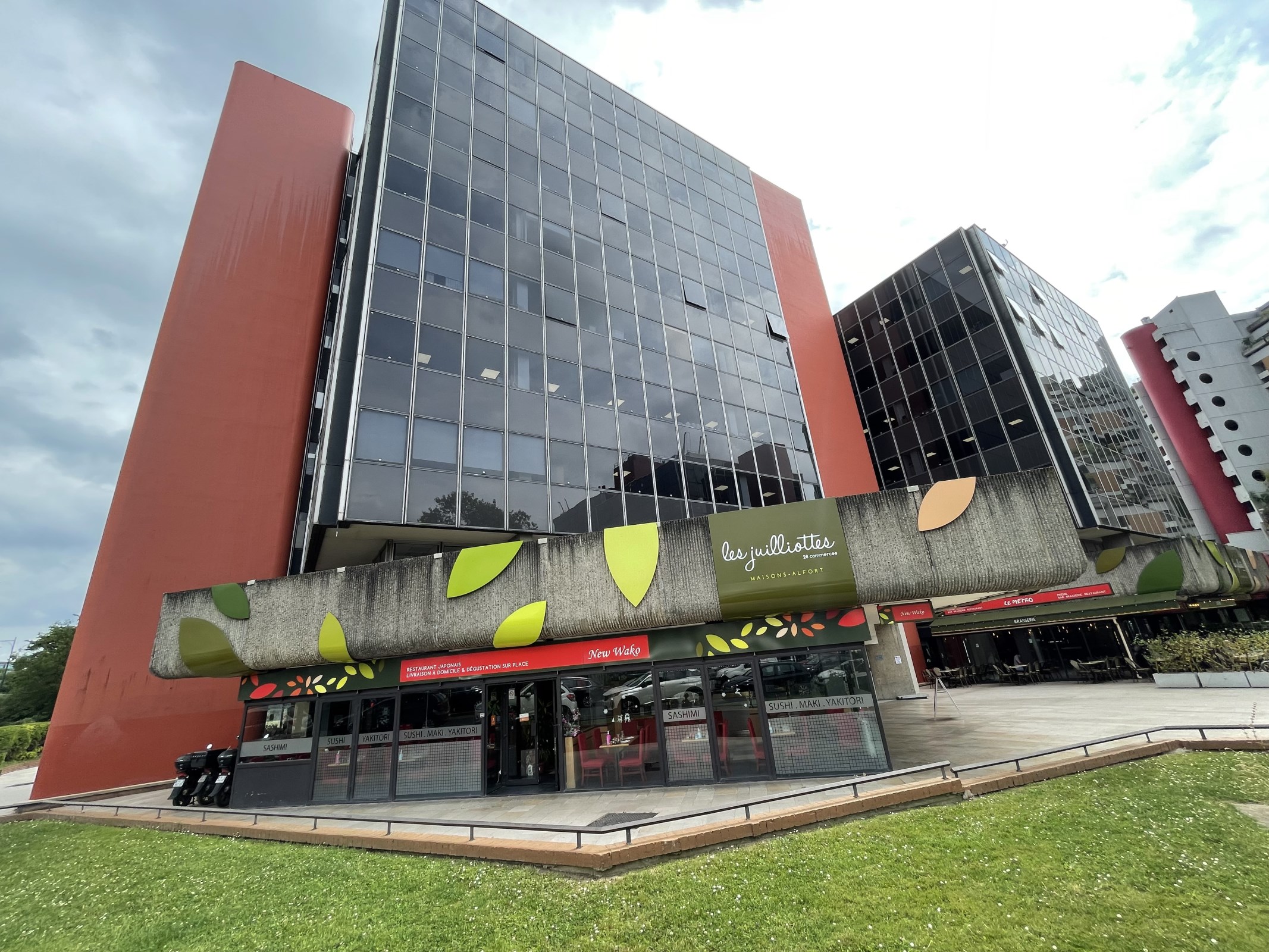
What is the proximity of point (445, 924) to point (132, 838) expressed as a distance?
9.59 meters

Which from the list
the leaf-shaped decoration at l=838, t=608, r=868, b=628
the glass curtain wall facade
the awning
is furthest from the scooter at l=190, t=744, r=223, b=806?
the awning

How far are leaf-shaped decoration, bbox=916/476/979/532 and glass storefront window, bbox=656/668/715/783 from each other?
5652 millimetres

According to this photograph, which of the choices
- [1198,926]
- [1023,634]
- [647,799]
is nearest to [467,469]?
[647,799]

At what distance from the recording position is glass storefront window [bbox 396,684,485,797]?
41.9 feet

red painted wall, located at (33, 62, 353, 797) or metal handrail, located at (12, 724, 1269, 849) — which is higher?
red painted wall, located at (33, 62, 353, 797)

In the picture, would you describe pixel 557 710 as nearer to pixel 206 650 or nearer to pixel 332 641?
pixel 332 641

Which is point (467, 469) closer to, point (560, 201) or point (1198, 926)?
point (560, 201)

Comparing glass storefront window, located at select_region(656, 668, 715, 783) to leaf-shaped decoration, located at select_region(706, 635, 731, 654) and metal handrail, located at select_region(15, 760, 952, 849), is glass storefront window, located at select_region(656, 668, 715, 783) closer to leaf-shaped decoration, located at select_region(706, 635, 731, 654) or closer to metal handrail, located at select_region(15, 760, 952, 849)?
leaf-shaped decoration, located at select_region(706, 635, 731, 654)

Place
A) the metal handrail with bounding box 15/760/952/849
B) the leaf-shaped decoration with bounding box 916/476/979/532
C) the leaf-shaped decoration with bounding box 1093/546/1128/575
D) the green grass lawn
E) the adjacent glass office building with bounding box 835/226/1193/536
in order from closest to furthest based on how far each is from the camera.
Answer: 1. the green grass lawn
2. the metal handrail with bounding box 15/760/952/849
3. the leaf-shaped decoration with bounding box 916/476/979/532
4. the leaf-shaped decoration with bounding box 1093/546/1128/575
5. the adjacent glass office building with bounding box 835/226/1193/536

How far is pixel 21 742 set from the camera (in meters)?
30.8

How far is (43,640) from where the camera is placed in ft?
136

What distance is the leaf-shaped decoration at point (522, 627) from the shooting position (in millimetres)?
12312

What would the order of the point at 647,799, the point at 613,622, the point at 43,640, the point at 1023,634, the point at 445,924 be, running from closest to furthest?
the point at 445,924
the point at 647,799
the point at 613,622
the point at 1023,634
the point at 43,640

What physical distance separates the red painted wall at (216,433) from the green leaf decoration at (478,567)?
11.9 m
